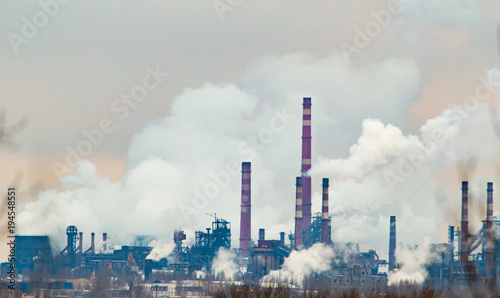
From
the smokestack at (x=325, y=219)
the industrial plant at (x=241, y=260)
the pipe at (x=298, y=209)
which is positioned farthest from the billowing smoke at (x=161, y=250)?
the smokestack at (x=325, y=219)

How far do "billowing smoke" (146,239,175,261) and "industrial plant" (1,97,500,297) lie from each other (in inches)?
16.8

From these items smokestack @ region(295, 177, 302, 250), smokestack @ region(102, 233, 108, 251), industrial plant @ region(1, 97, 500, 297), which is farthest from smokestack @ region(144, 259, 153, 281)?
smokestack @ region(295, 177, 302, 250)

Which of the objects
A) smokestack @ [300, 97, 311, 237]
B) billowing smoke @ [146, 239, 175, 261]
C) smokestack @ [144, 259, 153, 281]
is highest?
smokestack @ [300, 97, 311, 237]

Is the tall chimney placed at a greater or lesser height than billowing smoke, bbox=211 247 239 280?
greater

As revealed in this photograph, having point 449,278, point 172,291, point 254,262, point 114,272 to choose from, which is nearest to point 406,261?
point 449,278

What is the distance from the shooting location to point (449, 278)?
243 ft

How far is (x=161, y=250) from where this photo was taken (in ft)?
287

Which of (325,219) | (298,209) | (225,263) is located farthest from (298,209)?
(225,263)

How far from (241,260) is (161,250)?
28.1 feet

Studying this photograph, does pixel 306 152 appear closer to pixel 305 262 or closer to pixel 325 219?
pixel 325 219

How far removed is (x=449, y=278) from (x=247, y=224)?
15.6 m

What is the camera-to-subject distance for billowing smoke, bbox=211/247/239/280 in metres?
81.6

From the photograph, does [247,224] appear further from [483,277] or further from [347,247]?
[483,277]

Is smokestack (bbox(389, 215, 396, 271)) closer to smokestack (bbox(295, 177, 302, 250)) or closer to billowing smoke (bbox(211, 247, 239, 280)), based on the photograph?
smokestack (bbox(295, 177, 302, 250))
